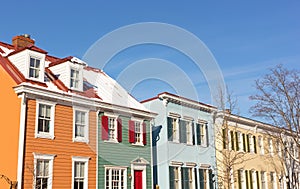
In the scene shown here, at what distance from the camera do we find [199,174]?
29719mm

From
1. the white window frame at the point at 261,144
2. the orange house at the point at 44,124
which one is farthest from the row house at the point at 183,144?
the white window frame at the point at 261,144

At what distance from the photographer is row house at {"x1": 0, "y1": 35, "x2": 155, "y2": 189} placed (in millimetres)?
18584

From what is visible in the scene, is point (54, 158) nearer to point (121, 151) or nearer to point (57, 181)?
point (57, 181)

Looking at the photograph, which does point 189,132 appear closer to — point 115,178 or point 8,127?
point 115,178

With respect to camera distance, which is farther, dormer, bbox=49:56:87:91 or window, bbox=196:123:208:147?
window, bbox=196:123:208:147

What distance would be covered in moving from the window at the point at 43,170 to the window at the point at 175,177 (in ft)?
33.3

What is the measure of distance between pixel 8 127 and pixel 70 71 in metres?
4.75

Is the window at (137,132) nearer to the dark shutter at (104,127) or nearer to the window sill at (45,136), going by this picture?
the dark shutter at (104,127)

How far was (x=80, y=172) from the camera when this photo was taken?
20812 mm

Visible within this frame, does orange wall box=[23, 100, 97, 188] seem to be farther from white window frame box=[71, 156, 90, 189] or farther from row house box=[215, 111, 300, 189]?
row house box=[215, 111, 300, 189]

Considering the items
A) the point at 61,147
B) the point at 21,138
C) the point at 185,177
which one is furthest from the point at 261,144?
the point at 21,138

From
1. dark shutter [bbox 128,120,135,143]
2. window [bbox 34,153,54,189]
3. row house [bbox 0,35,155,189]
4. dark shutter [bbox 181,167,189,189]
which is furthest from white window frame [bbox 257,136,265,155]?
window [bbox 34,153,54,189]

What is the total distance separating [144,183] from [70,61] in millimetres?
8739

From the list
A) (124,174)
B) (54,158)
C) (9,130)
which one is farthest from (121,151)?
(9,130)
